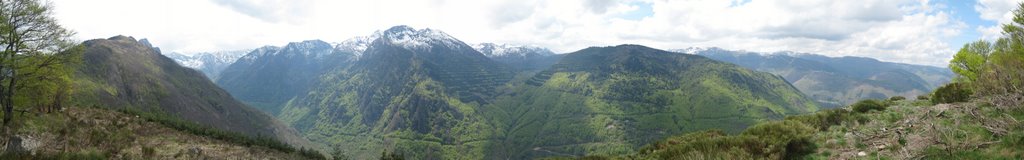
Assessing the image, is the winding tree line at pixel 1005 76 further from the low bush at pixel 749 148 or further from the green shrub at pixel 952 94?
the low bush at pixel 749 148

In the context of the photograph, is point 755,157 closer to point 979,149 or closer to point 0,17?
point 979,149

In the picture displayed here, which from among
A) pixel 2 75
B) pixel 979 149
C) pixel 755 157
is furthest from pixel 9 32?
pixel 979 149

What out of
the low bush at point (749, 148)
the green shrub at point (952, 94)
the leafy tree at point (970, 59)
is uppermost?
the leafy tree at point (970, 59)

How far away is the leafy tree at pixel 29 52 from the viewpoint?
21.3 m

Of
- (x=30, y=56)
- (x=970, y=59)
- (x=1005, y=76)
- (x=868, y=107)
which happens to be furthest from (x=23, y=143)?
(x=970, y=59)

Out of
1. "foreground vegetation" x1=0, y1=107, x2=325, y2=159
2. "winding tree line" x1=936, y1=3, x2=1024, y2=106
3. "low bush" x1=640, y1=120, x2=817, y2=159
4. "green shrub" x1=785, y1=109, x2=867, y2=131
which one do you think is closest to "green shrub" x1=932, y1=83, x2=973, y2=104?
"winding tree line" x1=936, y1=3, x2=1024, y2=106

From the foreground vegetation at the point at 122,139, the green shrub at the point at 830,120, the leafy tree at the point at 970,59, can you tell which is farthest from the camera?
the leafy tree at the point at 970,59

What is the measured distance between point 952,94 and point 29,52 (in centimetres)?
5432

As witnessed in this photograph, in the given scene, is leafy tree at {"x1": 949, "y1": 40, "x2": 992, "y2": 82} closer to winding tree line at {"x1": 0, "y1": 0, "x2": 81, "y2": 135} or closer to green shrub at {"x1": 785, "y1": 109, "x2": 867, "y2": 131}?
green shrub at {"x1": 785, "y1": 109, "x2": 867, "y2": 131}

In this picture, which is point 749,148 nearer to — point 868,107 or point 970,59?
point 868,107

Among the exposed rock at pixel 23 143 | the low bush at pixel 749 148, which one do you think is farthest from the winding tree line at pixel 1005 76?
the exposed rock at pixel 23 143

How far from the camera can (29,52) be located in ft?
73.0

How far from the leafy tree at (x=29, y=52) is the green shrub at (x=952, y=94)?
51.5m

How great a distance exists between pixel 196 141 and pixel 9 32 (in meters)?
12.5
